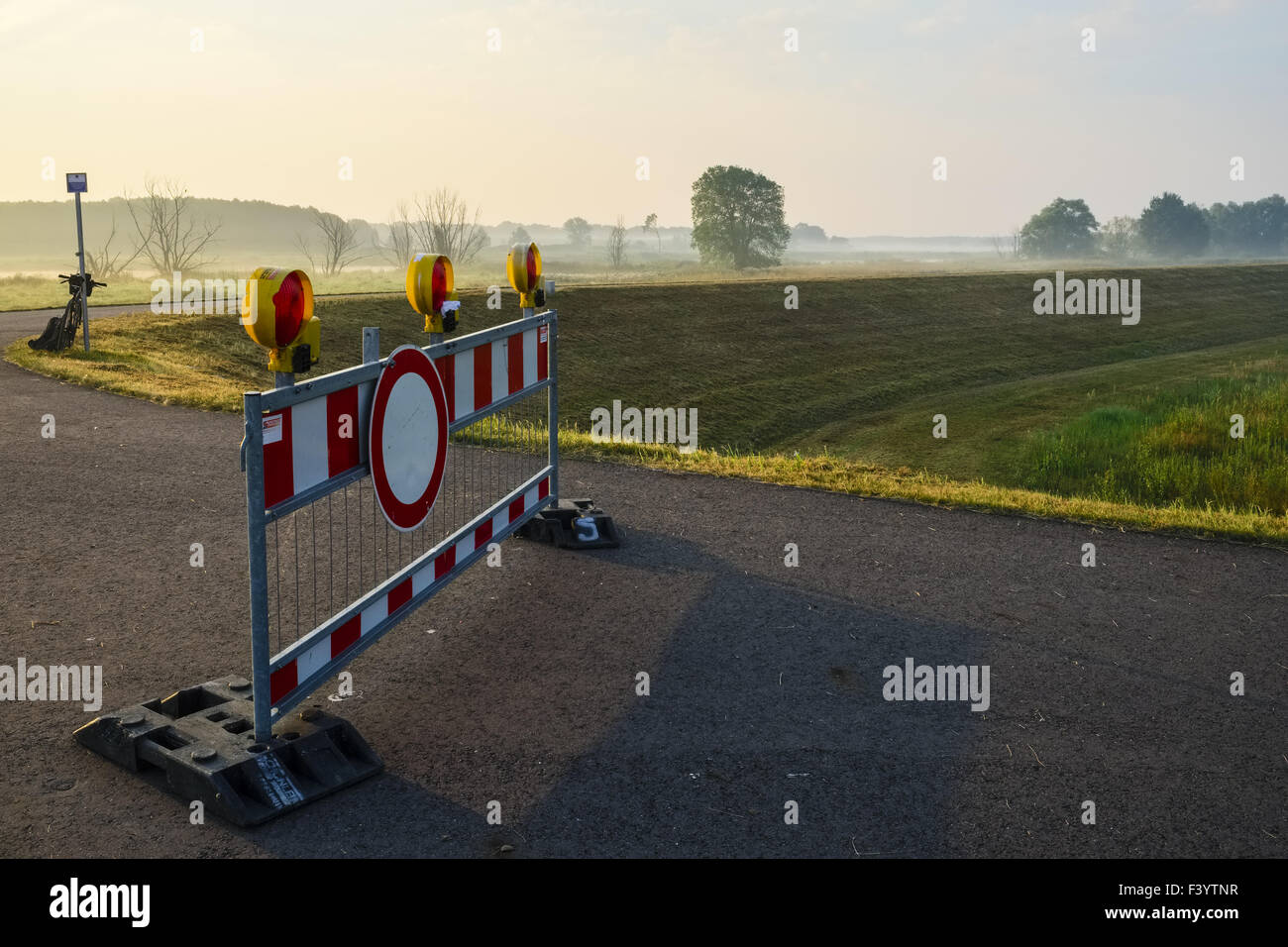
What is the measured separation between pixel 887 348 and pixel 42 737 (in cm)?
3626

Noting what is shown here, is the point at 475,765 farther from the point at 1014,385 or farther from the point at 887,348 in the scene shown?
the point at 887,348

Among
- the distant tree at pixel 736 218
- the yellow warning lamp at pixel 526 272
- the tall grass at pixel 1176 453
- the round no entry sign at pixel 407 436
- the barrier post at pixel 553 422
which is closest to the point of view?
the round no entry sign at pixel 407 436

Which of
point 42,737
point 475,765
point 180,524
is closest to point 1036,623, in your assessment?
point 475,765

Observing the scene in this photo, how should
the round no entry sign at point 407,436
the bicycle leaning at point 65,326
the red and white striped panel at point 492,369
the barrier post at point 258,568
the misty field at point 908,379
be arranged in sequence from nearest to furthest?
the barrier post at point 258,568 < the round no entry sign at point 407,436 < the red and white striped panel at point 492,369 < the misty field at point 908,379 < the bicycle leaning at point 65,326

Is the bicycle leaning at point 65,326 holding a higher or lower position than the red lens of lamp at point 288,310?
higher

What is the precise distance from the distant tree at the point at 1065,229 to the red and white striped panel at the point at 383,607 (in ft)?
646

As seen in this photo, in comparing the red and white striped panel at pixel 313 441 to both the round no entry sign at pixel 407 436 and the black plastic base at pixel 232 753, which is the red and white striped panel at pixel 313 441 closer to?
the round no entry sign at pixel 407 436

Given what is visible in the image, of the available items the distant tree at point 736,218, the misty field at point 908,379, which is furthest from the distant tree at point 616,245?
the misty field at point 908,379

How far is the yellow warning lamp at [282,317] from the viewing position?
13.2 feet

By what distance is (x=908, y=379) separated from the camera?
34.6 meters

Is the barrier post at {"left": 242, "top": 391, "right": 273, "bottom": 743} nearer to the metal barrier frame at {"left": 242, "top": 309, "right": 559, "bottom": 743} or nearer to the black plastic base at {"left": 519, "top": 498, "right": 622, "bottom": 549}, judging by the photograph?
the metal barrier frame at {"left": 242, "top": 309, "right": 559, "bottom": 743}

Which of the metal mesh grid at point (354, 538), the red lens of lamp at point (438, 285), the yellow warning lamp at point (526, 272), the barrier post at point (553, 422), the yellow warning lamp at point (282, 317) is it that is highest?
the yellow warning lamp at point (526, 272)

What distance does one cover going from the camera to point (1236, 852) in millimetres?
3859

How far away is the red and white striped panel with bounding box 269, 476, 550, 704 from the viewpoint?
4363mm
